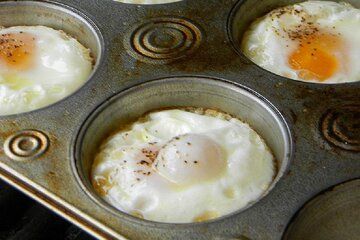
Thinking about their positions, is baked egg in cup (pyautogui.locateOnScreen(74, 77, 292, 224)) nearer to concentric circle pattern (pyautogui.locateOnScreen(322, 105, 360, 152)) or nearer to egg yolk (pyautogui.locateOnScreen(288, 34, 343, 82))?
concentric circle pattern (pyautogui.locateOnScreen(322, 105, 360, 152))

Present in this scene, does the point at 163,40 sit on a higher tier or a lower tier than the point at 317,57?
higher

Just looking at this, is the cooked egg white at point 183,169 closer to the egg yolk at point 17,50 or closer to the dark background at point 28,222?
the dark background at point 28,222

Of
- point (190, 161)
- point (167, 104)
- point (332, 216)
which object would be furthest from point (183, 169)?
point (332, 216)

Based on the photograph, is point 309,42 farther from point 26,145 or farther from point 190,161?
point 26,145

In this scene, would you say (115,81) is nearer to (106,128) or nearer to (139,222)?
(106,128)

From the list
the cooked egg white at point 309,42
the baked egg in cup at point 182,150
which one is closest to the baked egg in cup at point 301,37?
the cooked egg white at point 309,42

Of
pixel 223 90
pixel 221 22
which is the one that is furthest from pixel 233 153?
pixel 221 22
